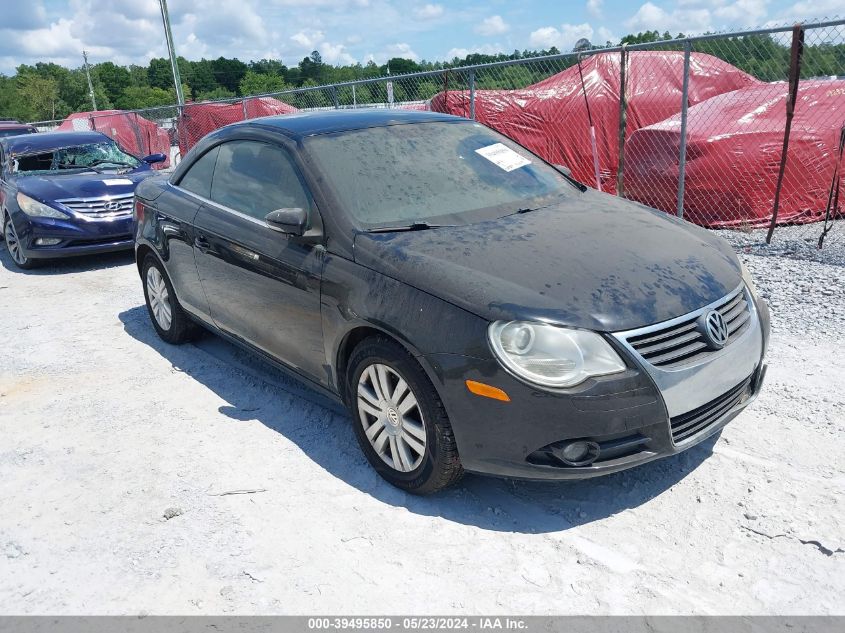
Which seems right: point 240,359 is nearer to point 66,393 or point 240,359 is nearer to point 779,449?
point 66,393

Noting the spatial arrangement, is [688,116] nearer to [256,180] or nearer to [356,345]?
[256,180]

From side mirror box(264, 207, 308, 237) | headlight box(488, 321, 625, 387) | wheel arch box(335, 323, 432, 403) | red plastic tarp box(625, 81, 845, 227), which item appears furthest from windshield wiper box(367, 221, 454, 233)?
red plastic tarp box(625, 81, 845, 227)

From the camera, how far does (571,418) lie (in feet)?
8.94

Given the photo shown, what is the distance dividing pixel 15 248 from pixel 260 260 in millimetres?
6483

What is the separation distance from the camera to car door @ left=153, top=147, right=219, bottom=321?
4703 mm

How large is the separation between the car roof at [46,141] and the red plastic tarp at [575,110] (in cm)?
493

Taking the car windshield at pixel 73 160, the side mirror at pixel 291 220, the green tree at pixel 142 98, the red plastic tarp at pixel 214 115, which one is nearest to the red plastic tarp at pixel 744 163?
the side mirror at pixel 291 220

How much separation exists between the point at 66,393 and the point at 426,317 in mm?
3074

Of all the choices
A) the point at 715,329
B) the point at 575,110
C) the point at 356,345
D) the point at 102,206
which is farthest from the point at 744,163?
the point at 102,206

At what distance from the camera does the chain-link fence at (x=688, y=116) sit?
7.46 metres

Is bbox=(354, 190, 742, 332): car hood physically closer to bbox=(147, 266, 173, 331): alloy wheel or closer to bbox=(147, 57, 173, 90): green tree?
bbox=(147, 266, 173, 331): alloy wheel

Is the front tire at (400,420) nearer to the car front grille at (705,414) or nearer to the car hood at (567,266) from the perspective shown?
the car hood at (567,266)
